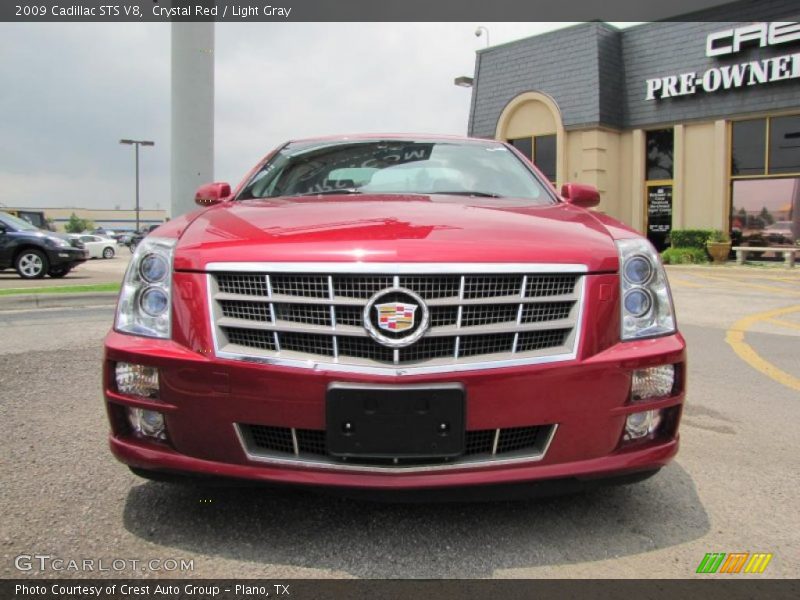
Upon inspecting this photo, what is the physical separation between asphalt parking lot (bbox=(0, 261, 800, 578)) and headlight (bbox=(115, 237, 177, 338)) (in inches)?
27.4

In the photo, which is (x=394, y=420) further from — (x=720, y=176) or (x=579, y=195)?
(x=720, y=176)

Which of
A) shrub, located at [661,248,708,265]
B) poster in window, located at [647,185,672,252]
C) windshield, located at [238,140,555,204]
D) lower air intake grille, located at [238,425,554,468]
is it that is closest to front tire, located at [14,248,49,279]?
windshield, located at [238,140,555,204]

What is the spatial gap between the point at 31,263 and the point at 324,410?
14.3 metres

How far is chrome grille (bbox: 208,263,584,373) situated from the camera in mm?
2180

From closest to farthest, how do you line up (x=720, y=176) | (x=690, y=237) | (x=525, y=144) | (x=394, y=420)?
1. (x=394, y=420)
2. (x=720, y=176)
3. (x=690, y=237)
4. (x=525, y=144)

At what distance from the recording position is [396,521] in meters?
2.45

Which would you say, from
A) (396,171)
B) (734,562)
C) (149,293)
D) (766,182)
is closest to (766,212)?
(766,182)

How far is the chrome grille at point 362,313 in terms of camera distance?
2.18 m

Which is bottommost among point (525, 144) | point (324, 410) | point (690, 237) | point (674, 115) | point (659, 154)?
point (324, 410)

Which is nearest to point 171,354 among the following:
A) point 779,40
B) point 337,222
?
point 337,222

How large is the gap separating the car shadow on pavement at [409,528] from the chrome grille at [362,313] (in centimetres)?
50

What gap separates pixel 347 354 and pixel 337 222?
539 millimetres

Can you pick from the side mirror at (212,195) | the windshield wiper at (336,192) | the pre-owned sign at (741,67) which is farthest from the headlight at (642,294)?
the pre-owned sign at (741,67)

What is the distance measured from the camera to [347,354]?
2.19 metres
